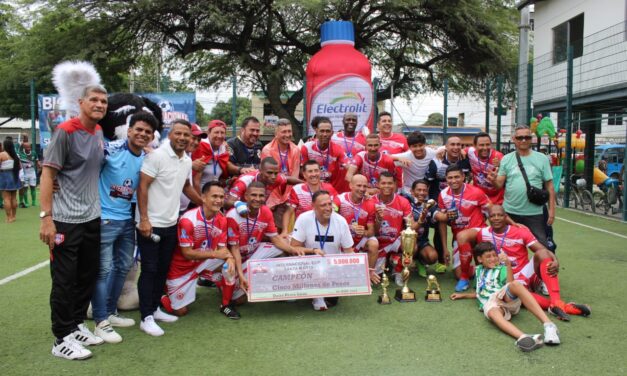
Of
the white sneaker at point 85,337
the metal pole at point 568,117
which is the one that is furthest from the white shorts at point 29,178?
the metal pole at point 568,117

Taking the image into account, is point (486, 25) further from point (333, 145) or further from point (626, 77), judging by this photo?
point (333, 145)

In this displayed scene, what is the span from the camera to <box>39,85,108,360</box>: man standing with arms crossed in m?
3.39

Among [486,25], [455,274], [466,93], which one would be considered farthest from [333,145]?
[466,93]

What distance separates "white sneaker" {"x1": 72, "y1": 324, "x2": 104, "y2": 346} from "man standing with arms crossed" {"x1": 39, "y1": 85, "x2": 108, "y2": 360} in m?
0.08

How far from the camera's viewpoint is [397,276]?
5664 millimetres

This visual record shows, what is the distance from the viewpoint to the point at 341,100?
11094 mm

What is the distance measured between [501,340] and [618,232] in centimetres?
634

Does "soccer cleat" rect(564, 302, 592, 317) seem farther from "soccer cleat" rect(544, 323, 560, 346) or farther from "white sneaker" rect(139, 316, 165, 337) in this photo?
"white sneaker" rect(139, 316, 165, 337)

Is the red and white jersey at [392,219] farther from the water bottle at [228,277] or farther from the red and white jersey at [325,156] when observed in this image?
the water bottle at [228,277]

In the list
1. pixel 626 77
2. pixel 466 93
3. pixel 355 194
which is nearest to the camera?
pixel 355 194

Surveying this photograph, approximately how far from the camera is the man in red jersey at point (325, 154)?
19.4 feet

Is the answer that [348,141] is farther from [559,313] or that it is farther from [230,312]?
[559,313]

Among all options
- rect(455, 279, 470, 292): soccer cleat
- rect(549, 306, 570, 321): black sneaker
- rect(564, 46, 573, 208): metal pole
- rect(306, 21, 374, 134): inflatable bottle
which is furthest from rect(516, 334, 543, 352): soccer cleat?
rect(564, 46, 573, 208): metal pole

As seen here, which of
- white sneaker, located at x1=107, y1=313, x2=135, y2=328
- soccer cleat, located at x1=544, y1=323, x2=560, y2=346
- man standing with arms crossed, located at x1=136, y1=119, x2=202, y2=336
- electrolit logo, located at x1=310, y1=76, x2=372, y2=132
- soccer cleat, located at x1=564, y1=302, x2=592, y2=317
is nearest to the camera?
soccer cleat, located at x1=544, y1=323, x2=560, y2=346
